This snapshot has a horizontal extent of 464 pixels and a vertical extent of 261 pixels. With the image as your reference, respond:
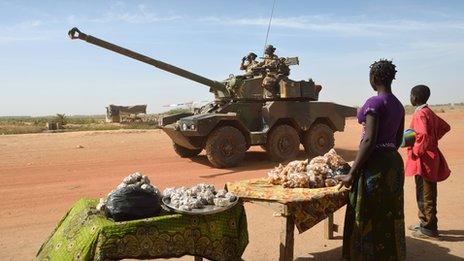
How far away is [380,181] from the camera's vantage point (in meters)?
4.12

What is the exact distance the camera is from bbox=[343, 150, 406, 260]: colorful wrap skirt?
4133 millimetres

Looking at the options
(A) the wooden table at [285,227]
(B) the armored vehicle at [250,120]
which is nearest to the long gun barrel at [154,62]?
(B) the armored vehicle at [250,120]

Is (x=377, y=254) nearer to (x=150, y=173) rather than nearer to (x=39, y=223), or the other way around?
(x=39, y=223)

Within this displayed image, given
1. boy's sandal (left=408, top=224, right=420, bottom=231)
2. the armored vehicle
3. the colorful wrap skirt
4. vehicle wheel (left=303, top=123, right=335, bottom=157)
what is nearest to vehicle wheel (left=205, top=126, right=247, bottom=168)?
the armored vehicle

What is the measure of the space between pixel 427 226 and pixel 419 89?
5.57ft

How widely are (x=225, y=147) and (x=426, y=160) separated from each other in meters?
6.30

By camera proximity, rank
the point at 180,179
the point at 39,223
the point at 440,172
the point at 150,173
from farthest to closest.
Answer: the point at 150,173 → the point at 180,179 → the point at 39,223 → the point at 440,172

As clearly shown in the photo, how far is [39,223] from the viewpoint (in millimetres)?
6344

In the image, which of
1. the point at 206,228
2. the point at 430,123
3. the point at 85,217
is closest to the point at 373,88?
the point at 430,123

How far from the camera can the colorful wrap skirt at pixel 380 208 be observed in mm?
4133

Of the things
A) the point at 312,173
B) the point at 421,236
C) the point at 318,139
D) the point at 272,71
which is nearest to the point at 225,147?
the point at 272,71

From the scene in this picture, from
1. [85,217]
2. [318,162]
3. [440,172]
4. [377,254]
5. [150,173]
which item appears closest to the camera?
[85,217]

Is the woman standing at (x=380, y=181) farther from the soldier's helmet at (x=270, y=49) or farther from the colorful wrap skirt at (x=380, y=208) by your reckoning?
the soldier's helmet at (x=270, y=49)

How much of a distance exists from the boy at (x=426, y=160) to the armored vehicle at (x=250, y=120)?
5.88 m
